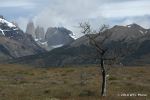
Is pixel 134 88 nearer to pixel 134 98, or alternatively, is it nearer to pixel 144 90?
pixel 144 90

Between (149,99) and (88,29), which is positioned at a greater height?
(88,29)

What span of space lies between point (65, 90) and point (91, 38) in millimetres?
9027

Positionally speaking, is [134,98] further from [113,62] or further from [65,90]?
[65,90]

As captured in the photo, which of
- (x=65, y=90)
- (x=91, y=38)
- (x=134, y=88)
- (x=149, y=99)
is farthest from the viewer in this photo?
(x=134, y=88)

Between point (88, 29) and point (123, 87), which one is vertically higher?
point (88, 29)

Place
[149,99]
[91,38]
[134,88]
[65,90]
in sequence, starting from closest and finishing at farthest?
1. [149,99]
2. [91,38]
3. [65,90]
4. [134,88]

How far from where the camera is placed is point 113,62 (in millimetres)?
47812

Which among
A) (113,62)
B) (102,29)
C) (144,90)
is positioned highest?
(102,29)

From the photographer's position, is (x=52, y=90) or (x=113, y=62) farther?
(x=52, y=90)

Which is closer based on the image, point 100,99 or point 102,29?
point 100,99

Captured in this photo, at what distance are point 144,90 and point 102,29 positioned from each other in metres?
10.3

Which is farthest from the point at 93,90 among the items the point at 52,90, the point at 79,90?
the point at 52,90

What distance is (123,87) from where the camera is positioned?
58562 mm

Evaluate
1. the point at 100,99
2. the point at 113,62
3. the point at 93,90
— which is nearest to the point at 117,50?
the point at 113,62
